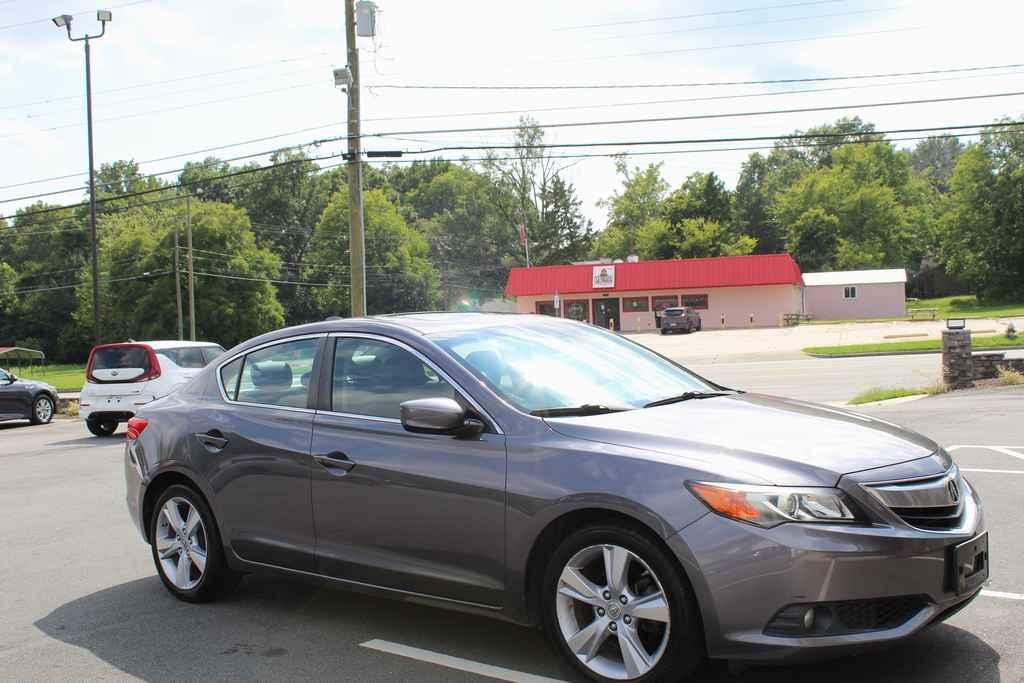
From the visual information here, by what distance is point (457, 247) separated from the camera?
4218 inches

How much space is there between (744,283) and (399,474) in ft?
197

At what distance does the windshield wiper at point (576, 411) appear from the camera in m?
4.52

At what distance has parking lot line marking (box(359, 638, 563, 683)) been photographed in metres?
4.42

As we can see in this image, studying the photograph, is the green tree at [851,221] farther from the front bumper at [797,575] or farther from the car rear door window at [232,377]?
the front bumper at [797,575]

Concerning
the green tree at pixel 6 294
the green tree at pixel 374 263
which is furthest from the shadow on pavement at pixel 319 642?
the green tree at pixel 6 294

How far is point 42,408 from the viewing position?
23.0 m

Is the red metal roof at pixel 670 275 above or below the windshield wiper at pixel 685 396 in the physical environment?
Result: above

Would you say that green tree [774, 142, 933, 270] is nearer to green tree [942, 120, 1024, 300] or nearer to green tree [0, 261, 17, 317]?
green tree [942, 120, 1024, 300]

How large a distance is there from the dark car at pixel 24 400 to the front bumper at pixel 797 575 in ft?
71.4

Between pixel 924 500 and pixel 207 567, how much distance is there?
13.1ft

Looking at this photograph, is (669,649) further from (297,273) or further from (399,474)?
(297,273)

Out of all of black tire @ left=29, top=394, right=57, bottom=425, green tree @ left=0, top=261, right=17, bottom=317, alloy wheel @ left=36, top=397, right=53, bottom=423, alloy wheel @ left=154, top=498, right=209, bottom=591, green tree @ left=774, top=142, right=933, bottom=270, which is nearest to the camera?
alloy wheel @ left=154, top=498, right=209, bottom=591

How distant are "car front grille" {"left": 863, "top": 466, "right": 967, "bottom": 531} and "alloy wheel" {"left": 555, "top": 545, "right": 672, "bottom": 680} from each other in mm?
949

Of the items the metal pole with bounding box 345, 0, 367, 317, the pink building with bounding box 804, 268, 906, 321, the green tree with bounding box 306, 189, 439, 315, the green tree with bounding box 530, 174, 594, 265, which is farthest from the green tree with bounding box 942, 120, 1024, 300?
the metal pole with bounding box 345, 0, 367, 317
